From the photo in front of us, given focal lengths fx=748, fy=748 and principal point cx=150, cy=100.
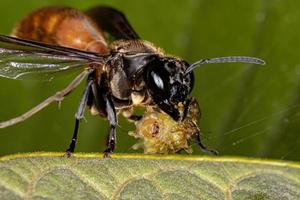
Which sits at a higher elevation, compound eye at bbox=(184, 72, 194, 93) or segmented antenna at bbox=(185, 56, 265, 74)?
segmented antenna at bbox=(185, 56, 265, 74)

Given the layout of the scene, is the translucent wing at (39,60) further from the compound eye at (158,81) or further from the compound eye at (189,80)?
the compound eye at (189,80)

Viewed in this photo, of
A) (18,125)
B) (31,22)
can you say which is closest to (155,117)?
(18,125)

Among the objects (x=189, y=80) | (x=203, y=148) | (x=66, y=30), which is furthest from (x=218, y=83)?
(x=66, y=30)

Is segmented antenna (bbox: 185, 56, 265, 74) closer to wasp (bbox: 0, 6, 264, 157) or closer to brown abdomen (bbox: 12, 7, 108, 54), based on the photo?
wasp (bbox: 0, 6, 264, 157)

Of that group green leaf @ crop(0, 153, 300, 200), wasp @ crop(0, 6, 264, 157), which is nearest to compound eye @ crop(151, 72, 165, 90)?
wasp @ crop(0, 6, 264, 157)

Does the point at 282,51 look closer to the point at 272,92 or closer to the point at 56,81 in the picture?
the point at 272,92

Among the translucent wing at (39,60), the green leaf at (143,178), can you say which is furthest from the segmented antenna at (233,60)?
the green leaf at (143,178)
